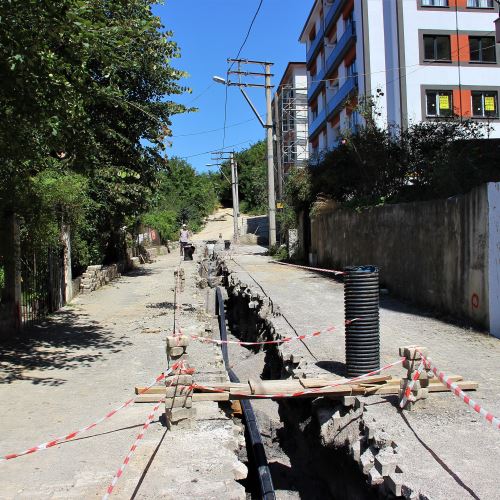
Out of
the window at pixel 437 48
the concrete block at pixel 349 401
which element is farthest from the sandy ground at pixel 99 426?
the window at pixel 437 48

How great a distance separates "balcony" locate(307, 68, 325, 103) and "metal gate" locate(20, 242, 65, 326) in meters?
26.4

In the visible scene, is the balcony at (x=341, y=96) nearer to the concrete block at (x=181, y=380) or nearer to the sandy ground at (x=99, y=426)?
the sandy ground at (x=99, y=426)

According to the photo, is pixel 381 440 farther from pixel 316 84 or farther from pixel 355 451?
pixel 316 84

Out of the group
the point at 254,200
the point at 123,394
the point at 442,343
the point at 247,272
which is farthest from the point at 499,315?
the point at 254,200

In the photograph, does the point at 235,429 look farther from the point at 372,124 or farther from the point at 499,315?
the point at 372,124

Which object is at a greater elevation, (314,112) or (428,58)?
(314,112)

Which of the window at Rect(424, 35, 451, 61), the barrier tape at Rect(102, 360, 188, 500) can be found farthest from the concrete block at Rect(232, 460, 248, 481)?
the window at Rect(424, 35, 451, 61)

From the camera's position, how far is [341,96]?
32562 millimetres

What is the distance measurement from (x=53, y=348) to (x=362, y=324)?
224 inches

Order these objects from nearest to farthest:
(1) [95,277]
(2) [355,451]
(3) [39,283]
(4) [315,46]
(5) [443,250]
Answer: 1. (2) [355,451]
2. (5) [443,250]
3. (3) [39,283]
4. (1) [95,277]
5. (4) [315,46]

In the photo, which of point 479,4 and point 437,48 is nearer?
point 437,48

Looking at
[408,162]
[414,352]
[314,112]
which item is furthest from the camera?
[314,112]

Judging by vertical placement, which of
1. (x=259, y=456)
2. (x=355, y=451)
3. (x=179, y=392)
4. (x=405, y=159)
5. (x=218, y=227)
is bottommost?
(x=259, y=456)

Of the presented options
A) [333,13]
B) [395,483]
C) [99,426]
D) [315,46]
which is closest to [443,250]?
[395,483]
